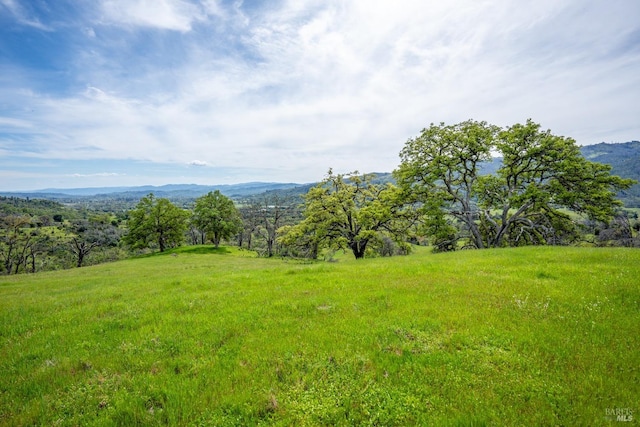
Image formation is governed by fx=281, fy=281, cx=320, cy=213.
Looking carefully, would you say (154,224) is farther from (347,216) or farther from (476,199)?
(476,199)

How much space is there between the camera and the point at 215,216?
6606cm

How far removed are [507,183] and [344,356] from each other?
3339 centimetres

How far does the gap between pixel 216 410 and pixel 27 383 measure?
490cm

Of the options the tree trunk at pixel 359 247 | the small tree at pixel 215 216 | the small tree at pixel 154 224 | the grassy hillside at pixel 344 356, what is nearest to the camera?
the grassy hillside at pixel 344 356

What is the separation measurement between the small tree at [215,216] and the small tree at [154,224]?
17.4 feet

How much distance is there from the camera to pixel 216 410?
540cm

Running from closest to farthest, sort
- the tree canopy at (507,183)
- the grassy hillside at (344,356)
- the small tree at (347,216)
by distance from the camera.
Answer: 1. the grassy hillside at (344,356)
2. the tree canopy at (507,183)
3. the small tree at (347,216)

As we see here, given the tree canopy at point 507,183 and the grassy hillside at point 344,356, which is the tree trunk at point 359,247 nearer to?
the tree canopy at point 507,183

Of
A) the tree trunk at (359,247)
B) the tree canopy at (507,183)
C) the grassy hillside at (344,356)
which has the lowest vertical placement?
the tree trunk at (359,247)

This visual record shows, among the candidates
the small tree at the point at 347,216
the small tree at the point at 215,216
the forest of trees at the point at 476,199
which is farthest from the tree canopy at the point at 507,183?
the small tree at the point at 215,216

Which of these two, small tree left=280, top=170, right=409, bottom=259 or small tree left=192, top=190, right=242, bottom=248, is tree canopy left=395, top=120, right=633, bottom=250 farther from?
small tree left=192, top=190, right=242, bottom=248

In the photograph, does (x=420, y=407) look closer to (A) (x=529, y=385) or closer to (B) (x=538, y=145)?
(A) (x=529, y=385)

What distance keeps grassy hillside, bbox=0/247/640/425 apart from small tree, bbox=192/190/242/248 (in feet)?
182

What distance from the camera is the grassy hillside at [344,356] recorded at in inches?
206
